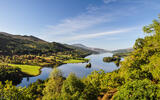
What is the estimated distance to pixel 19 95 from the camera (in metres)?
14.0

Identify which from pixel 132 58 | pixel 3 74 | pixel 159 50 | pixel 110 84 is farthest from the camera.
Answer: pixel 3 74

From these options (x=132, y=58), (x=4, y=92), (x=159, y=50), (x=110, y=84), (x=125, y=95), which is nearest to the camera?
(x=125, y=95)

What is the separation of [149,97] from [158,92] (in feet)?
3.70

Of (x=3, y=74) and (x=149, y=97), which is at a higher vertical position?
(x=149, y=97)

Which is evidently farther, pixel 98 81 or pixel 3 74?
pixel 3 74

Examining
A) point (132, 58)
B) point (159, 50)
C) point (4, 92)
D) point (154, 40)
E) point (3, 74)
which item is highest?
point (154, 40)

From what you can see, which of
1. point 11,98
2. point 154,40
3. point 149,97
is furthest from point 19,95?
point 154,40

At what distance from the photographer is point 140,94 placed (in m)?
11.2

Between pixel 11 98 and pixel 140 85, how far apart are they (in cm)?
1692

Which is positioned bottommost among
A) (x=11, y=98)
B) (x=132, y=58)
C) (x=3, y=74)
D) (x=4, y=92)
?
(x=3, y=74)

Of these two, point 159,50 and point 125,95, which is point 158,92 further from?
point 159,50

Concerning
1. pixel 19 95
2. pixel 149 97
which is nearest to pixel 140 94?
pixel 149 97

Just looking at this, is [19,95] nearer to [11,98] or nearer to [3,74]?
[11,98]

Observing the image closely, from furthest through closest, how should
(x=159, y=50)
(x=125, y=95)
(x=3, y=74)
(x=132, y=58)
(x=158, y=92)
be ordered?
1. (x=3, y=74)
2. (x=132, y=58)
3. (x=159, y=50)
4. (x=125, y=95)
5. (x=158, y=92)
